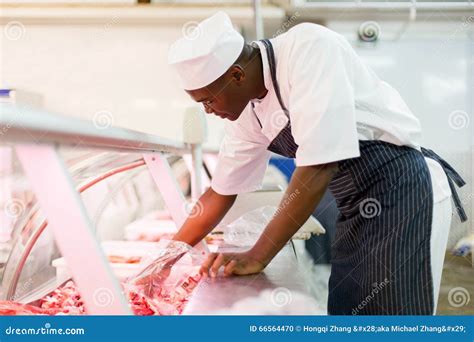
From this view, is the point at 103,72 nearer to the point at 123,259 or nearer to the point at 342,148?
the point at 123,259

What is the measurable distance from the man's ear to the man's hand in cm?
36

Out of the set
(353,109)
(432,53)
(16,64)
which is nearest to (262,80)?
(353,109)

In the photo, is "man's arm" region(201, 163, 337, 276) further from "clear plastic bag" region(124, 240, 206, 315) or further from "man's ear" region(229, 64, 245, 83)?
"man's ear" region(229, 64, 245, 83)

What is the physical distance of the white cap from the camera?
1063 mm

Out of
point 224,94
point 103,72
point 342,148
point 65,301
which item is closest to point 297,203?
point 342,148

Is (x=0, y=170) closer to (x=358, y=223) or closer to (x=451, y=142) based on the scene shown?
(x=358, y=223)

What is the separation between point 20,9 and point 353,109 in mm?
2919

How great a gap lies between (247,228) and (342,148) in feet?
2.00

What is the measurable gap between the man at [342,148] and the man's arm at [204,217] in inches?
8.1

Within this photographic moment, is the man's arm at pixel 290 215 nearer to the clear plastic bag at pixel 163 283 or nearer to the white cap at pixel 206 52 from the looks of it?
the clear plastic bag at pixel 163 283

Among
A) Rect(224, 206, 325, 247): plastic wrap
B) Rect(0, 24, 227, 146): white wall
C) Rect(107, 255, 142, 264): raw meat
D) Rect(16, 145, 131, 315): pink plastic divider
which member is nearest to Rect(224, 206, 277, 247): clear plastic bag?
Rect(224, 206, 325, 247): plastic wrap

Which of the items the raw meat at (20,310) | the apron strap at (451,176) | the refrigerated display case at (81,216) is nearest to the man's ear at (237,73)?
the refrigerated display case at (81,216)

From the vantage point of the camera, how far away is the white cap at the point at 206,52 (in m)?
1.06
